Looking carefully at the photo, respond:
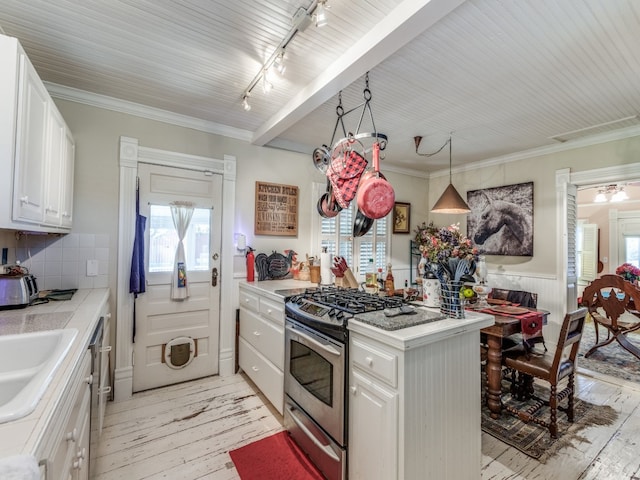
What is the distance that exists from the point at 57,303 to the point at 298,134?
261 centimetres

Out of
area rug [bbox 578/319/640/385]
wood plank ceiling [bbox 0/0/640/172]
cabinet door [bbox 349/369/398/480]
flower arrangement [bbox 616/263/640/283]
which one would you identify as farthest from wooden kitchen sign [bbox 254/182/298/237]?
flower arrangement [bbox 616/263/640/283]

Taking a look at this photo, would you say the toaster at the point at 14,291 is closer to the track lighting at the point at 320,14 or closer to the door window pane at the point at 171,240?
the door window pane at the point at 171,240

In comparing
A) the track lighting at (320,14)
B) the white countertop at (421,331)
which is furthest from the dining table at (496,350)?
the track lighting at (320,14)

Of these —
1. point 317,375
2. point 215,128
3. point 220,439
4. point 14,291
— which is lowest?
Answer: point 220,439

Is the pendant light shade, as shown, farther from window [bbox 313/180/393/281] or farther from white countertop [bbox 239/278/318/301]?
white countertop [bbox 239/278/318/301]

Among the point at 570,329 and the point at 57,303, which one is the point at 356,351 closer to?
the point at 570,329

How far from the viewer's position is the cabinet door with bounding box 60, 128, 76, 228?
83.2 inches

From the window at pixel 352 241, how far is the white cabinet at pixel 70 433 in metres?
2.73

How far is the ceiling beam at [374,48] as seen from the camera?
1.39 m

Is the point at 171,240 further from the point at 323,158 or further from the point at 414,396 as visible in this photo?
the point at 414,396

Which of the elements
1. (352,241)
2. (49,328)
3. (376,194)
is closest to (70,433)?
(49,328)

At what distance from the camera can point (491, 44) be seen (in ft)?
5.96

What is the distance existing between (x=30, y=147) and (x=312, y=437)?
2.17 m

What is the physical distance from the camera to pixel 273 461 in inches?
75.4
